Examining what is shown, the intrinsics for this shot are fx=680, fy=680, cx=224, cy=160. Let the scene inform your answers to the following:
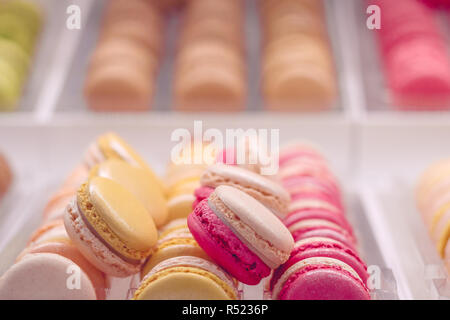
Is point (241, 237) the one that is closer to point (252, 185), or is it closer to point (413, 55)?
point (252, 185)

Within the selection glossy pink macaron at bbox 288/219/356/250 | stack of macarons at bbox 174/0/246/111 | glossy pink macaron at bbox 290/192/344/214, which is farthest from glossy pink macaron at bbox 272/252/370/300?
stack of macarons at bbox 174/0/246/111

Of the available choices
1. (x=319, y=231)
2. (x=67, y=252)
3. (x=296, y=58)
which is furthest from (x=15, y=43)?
(x=319, y=231)

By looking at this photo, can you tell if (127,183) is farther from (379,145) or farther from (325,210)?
(379,145)

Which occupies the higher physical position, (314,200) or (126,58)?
(126,58)

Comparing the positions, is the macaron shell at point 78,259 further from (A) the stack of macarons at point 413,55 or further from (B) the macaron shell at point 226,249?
(A) the stack of macarons at point 413,55
